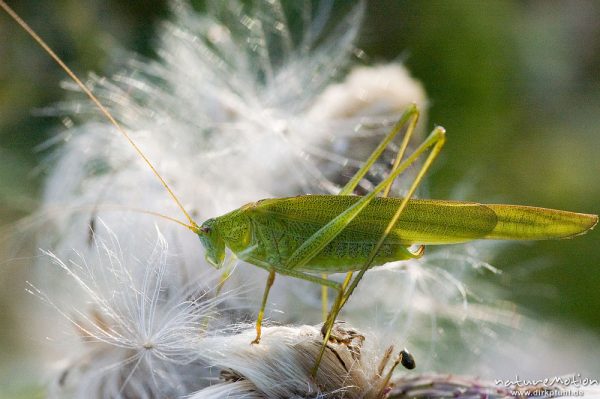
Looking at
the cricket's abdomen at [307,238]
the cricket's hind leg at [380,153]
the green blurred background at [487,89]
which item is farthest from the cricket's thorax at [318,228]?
the green blurred background at [487,89]

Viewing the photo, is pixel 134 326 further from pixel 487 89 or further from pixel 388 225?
pixel 487 89

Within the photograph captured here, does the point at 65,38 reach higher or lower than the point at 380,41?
lower

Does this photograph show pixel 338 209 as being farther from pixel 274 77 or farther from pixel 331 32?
pixel 331 32

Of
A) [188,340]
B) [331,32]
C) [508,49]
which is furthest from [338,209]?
[508,49]

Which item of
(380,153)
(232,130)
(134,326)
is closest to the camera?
(134,326)

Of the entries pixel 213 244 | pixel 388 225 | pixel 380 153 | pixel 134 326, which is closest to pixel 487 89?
pixel 380 153

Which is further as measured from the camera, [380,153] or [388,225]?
[380,153]

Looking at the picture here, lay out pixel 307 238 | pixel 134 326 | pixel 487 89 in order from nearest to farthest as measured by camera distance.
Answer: pixel 134 326 → pixel 307 238 → pixel 487 89
